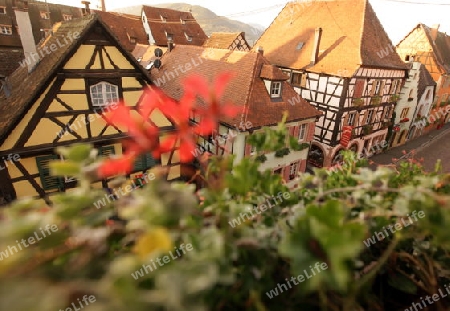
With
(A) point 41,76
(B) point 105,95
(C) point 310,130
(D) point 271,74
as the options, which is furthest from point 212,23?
(A) point 41,76

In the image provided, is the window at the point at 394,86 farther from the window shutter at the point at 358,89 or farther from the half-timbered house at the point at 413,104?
the window shutter at the point at 358,89

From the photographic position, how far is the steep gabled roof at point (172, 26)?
28750 millimetres

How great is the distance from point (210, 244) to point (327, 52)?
16594 millimetres

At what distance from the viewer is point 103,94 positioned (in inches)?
321

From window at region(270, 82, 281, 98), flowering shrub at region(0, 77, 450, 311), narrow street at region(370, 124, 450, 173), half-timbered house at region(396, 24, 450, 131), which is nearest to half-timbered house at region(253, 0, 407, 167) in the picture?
narrow street at region(370, 124, 450, 173)

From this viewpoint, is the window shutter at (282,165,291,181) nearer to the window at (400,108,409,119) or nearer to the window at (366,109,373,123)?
the window at (366,109,373,123)

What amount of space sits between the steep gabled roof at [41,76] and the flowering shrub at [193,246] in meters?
7.16

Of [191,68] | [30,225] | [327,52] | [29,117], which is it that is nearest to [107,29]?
[29,117]

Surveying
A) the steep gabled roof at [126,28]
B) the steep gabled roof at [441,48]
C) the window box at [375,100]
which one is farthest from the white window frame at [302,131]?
the steep gabled roof at [126,28]

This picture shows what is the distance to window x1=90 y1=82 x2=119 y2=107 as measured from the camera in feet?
26.3

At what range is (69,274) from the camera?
959 millimetres

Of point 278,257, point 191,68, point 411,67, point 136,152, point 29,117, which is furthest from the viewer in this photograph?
point 411,67

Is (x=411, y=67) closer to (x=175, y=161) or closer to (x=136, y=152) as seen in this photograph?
(x=175, y=161)

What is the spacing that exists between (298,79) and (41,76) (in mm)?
13488
